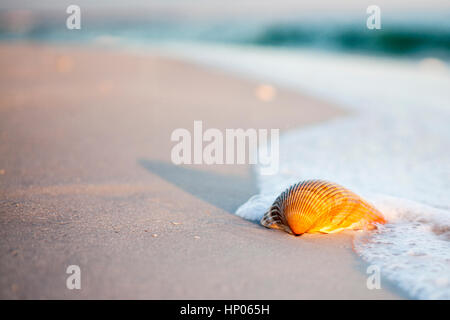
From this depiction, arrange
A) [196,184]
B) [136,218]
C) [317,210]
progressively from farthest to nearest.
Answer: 1. [196,184]
2. [136,218]
3. [317,210]

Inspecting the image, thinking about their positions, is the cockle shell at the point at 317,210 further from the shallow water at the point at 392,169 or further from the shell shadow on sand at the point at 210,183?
the shell shadow on sand at the point at 210,183

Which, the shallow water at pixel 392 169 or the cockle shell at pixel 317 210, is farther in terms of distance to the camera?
the cockle shell at pixel 317 210

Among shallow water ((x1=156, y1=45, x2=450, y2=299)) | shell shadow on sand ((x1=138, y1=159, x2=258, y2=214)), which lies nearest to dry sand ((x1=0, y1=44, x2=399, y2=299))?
shell shadow on sand ((x1=138, y1=159, x2=258, y2=214))

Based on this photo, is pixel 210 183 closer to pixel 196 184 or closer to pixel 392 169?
pixel 196 184

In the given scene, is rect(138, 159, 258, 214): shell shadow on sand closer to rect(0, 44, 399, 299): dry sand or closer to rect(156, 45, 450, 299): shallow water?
rect(0, 44, 399, 299): dry sand

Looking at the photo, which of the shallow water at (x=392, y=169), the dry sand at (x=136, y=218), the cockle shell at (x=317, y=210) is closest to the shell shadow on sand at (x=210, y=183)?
the dry sand at (x=136, y=218)

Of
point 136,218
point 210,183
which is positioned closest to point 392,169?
point 210,183

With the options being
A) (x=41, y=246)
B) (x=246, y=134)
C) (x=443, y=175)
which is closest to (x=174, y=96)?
(x=246, y=134)

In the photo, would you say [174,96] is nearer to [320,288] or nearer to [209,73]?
[209,73]
